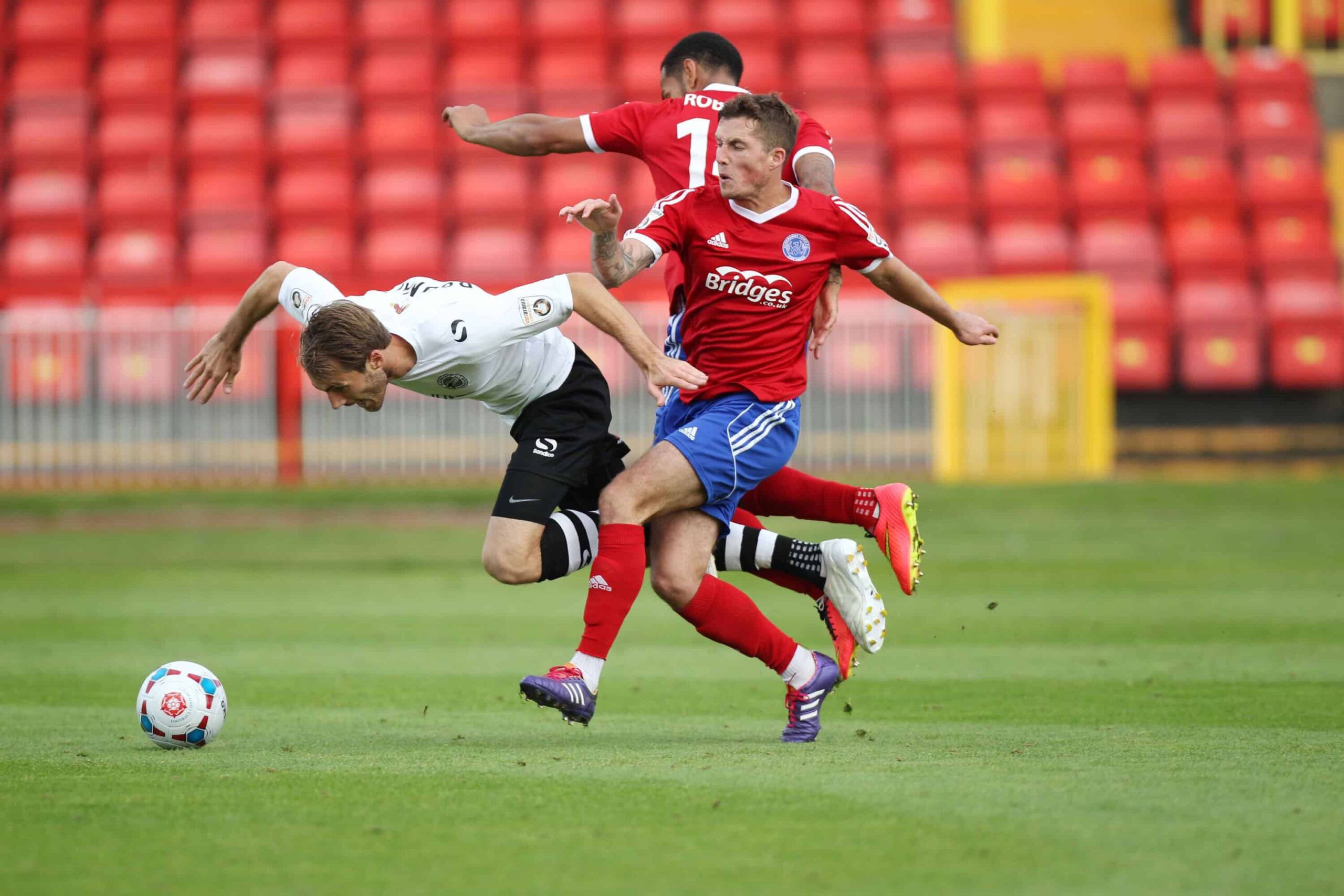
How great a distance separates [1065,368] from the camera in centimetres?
1461

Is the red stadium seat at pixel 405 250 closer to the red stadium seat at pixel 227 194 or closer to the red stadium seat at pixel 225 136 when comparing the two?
the red stadium seat at pixel 227 194

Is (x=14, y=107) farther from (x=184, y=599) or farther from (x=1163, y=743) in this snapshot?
(x=1163, y=743)

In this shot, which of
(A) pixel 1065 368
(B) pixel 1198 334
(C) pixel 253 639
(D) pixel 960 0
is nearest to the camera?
(C) pixel 253 639

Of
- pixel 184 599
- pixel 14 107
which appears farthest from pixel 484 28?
pixel 184 599

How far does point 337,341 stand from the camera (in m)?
4.72

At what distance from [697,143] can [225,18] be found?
48.8ft

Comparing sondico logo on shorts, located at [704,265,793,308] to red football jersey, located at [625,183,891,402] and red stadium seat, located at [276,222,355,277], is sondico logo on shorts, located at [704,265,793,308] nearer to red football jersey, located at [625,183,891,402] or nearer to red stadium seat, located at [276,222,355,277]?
red football jersey, located at [625,183,891,402]

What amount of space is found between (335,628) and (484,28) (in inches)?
481

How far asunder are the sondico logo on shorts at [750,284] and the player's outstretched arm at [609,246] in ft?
1.01

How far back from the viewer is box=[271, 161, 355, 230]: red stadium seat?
1705 centimetres

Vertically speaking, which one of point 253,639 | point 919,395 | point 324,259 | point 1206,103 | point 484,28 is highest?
point 484,28

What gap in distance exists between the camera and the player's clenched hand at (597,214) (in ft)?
15.6

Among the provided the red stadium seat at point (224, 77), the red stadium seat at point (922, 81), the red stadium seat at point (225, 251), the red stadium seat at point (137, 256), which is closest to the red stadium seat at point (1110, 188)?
the red stadium seat at point (922, 81)

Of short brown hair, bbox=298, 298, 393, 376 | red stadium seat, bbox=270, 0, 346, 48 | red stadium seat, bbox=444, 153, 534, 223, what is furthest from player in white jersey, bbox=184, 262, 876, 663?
red stadium seat, bbox=270, 0, 346, 48
